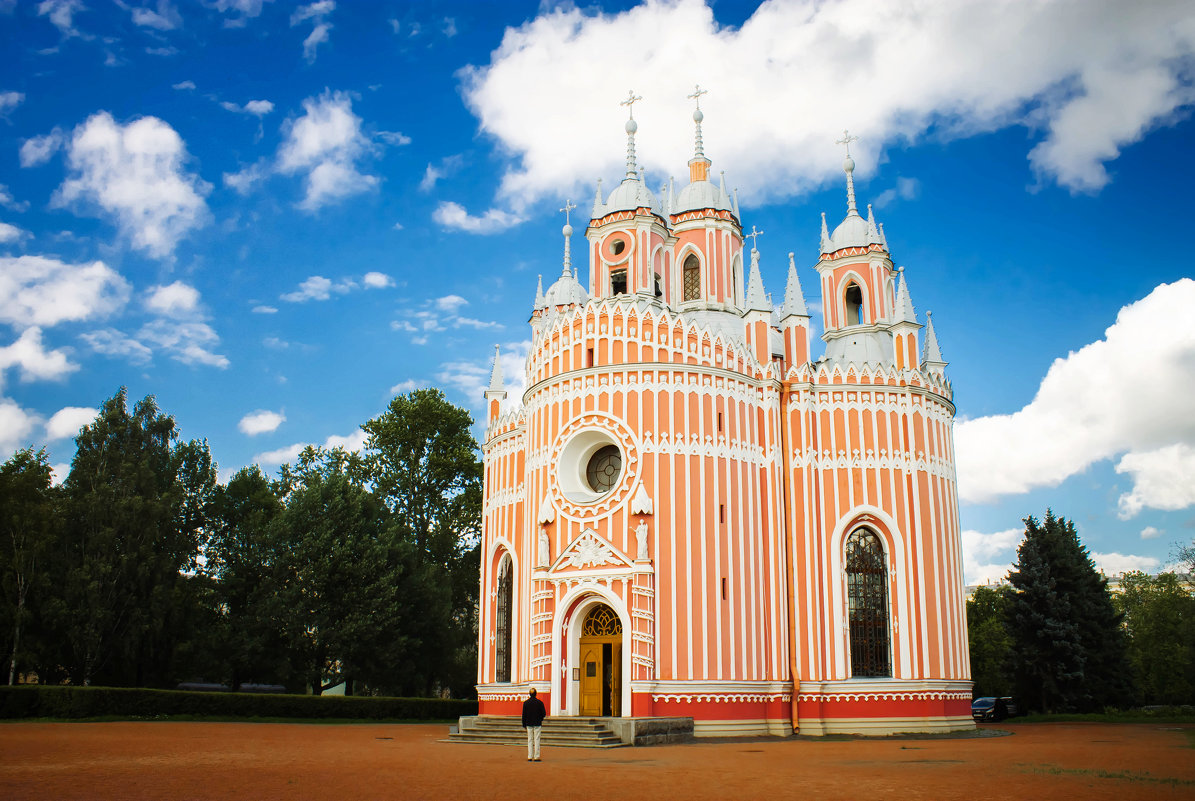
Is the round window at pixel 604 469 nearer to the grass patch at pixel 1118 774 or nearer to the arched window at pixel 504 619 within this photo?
the arched window at pixel 504 619

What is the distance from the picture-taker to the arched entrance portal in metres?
26.5

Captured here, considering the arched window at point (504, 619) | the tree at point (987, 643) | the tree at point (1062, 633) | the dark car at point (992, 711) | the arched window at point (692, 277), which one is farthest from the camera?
the tree at point (987, 643)

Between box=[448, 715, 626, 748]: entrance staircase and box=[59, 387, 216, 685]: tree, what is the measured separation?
18.1m

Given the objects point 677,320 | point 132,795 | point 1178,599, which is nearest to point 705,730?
point 677,320

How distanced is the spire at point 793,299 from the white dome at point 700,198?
14.9 feet

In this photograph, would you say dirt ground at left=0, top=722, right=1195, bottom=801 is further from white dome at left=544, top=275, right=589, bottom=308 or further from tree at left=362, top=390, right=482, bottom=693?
tree at left=362, top=390, right=482, bottom=693

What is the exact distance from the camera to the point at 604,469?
28766mm

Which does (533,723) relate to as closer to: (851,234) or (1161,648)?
(851,234)

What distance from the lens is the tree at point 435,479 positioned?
162 ft

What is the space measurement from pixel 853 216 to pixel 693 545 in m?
16.8

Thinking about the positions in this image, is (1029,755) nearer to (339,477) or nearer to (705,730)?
(705,730)

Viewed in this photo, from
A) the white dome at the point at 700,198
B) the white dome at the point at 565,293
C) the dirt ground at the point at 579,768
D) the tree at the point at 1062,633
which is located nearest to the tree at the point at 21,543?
the dirt ground at the point at 579,768

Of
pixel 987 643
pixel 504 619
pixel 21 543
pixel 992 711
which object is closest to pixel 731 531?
pixel 504 619

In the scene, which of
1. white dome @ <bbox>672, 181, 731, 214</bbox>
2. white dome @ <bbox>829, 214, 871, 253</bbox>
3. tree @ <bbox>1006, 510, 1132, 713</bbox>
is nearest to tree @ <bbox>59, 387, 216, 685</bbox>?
white dome @ <bbox>672, 181, 731, 214</bbox>
